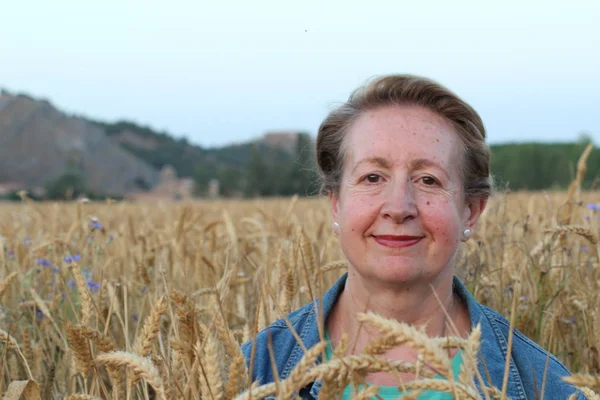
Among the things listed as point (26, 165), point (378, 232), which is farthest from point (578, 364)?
point (26, 165)

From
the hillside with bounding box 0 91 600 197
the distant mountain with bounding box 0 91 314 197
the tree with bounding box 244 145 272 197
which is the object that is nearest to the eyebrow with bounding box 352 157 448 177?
the tree with bounding box 244 145 272 197

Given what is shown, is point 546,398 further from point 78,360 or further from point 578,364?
point 78,360

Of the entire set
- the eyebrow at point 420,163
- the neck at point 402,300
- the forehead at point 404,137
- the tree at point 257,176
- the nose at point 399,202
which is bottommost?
the tree at point 257,176

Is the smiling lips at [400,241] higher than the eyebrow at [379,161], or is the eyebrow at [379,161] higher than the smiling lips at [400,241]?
the eyebrow at [379,161]

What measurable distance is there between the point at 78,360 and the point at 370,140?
2.83ft

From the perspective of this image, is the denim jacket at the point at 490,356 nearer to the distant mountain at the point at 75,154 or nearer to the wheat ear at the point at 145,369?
the wheat ear at the point at 145,369

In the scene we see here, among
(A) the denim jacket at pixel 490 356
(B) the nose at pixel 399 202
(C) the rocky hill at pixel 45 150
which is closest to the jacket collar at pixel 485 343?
(A) the denim jacket at pixel 490 356

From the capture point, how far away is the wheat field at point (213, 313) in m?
0.84

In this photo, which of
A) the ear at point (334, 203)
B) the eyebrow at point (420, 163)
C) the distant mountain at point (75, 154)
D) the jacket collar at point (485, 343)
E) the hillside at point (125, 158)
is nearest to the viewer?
the jacket collar at point (485, 343)

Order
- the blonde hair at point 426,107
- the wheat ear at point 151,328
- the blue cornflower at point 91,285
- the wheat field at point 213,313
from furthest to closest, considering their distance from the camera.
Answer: the blue cornflower at point 91,285, the blonde hair at point 426,107, the wheat ear at point 151,328, the wheat field at point 213,313

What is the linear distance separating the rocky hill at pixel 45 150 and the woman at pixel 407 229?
62.2 m

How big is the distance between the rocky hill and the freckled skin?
6227cm

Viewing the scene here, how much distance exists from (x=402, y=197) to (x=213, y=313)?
2.12ft

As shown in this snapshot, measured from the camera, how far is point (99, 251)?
2551 mm
